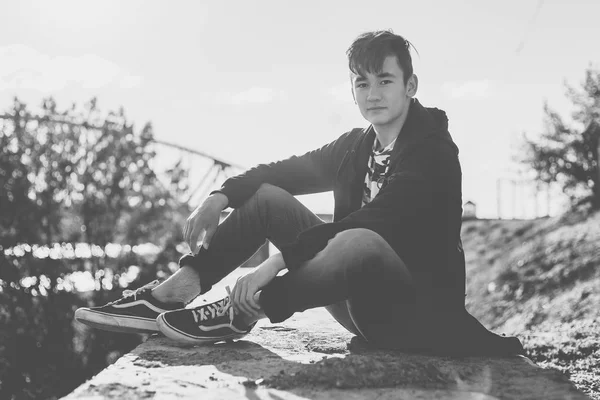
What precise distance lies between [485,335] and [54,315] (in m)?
3.84

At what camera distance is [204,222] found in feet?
9.30

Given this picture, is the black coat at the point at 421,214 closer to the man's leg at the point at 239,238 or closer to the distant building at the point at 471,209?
the man's leg at the point at 239,238

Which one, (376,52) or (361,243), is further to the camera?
(376,52)

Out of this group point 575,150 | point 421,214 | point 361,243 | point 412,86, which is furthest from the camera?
point 575,150

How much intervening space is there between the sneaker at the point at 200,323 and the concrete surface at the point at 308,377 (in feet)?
0.17

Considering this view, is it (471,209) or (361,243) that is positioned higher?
(471,209)

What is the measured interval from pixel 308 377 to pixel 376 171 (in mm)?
988

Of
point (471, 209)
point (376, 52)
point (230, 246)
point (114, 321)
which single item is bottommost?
point (114, 321)

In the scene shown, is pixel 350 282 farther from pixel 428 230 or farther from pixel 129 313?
pixel 129 313

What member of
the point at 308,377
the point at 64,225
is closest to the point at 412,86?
the point at 308,377

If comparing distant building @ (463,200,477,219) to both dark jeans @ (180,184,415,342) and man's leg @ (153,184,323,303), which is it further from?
dark jeans @ (180,184,415,342)

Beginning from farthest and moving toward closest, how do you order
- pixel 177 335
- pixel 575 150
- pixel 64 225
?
1. pixel 575 150
2. pixel 64 225
3. pixel 177 335

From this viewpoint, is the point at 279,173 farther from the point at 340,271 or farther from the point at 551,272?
the point at 551,272

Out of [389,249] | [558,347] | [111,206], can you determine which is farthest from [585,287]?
[389,249]
